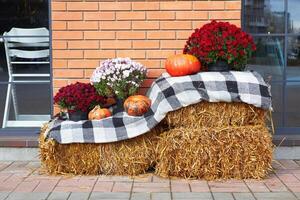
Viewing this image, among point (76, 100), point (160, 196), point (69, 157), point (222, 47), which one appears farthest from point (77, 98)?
point (222, 47)

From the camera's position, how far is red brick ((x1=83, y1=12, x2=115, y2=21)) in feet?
22.3

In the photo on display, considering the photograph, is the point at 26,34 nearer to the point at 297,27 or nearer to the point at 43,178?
the point at 43,178

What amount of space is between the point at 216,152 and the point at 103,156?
1215 millimetres

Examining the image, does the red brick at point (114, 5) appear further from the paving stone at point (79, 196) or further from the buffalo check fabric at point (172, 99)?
the paving stone at point (79, 196)

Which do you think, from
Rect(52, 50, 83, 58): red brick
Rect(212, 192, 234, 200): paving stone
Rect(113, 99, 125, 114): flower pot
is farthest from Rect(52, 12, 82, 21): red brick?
Rect(212, 192, 234, 200): paving stone

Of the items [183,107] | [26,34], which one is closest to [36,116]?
[26,34]

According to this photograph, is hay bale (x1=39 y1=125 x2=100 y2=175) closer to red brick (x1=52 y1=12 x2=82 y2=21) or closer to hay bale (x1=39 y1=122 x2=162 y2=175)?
hay bale (x1=39 y1=122 x2=162 y2=175)

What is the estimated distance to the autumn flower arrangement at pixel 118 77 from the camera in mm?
6312

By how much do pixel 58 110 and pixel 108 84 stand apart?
0.93 metres

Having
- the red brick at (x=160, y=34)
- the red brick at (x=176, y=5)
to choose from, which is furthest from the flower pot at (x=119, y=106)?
the red brick at (x=176, y=5)

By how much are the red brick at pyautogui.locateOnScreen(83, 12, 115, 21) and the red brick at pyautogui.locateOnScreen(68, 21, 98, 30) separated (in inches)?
2.6

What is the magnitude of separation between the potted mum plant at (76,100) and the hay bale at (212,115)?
965 mm

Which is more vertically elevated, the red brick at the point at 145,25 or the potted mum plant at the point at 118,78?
the red brick at the point at 145,25

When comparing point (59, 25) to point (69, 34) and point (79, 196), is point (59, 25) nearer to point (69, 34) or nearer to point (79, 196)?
point (69, 34)
